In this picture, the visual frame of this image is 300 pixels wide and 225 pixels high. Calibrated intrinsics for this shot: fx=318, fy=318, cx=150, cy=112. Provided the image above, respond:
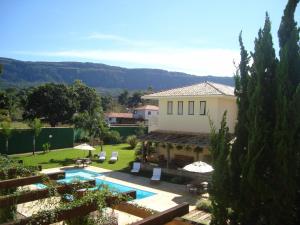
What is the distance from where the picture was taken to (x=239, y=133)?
673 centimetres

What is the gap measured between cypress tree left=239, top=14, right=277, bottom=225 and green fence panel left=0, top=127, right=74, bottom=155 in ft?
98.3

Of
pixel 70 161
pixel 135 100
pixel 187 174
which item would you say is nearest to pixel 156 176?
pixel 187 174

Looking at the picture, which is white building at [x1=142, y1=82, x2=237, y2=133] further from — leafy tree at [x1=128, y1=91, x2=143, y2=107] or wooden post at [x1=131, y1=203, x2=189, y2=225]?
leafy tree at [x1=128, y1=91, x2=143, y2=107]

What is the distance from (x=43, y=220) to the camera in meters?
4.66

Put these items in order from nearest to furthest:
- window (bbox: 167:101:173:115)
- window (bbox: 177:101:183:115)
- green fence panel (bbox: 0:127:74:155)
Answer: window (bbox: 177:101:183:115)
window (bbox: 167:101:173:115)
green fence panel (bbox: 0:127:74:155)

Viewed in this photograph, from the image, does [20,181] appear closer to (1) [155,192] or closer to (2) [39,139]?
(1) [155,192]

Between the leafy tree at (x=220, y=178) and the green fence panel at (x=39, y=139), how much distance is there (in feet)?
95.9

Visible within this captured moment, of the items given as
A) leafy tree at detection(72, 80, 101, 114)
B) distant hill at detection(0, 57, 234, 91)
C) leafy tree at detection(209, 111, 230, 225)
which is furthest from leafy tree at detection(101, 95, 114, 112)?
leafy tree at detection(209, 111, 230, 225)

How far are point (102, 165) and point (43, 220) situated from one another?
25543mm

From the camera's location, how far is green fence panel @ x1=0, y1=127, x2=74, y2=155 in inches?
1278

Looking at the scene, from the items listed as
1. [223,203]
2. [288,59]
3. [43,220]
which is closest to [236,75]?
[288,59]

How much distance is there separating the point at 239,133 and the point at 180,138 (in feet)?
67.4

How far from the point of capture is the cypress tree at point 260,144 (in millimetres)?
6082

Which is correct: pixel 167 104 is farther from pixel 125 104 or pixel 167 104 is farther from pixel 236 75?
pixel 125 104
